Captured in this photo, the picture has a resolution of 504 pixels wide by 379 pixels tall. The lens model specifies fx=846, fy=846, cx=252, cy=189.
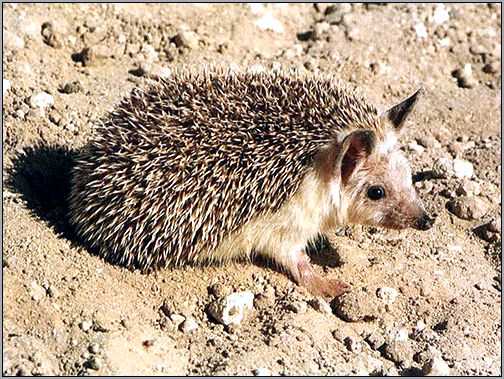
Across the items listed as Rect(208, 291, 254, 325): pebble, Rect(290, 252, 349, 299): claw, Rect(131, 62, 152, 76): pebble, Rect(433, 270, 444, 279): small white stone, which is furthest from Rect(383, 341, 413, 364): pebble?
Rect(131, 62, 152, 76): pebble

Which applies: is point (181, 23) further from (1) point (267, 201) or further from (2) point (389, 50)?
(1) point (267, 201)

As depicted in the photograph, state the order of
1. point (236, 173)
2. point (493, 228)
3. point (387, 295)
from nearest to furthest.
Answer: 1. point (236, 173)
2. point (387, 295)
3. point (493, 228)

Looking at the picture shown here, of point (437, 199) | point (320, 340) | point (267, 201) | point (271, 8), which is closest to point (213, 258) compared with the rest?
point (267, 201)

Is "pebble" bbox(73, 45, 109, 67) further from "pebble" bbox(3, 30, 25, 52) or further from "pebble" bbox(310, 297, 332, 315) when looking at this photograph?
"pebble" bbox(310, 297, 332, 315)

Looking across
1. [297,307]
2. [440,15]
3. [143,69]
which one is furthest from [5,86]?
[440,15]

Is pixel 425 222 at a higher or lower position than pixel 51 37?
lower

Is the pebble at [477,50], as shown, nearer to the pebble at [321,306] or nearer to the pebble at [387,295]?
the pebble at [387,295]

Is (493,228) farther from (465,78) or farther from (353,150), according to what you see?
(465,78)
